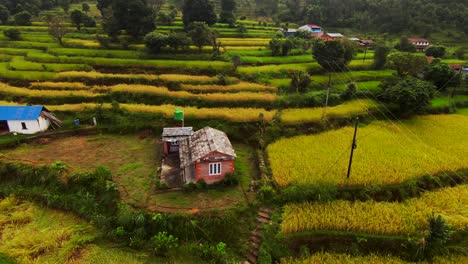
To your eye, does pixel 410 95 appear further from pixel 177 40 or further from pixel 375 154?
pixel 177 40

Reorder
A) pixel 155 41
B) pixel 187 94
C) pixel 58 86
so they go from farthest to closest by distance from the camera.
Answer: pixel 155 41 < pixel 58 86 < pixel 187 94

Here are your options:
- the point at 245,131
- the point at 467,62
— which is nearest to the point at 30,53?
the point at 245,131

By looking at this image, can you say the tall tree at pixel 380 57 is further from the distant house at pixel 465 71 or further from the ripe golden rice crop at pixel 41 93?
the ripe golden rice crop at pixel 41 93

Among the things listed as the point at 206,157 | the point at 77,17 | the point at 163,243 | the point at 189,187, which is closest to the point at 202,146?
the point at 206,157

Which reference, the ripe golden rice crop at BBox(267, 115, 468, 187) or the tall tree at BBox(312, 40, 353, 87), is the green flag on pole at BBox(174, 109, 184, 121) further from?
the tall tree at BBox(312, 40, 353, 87)

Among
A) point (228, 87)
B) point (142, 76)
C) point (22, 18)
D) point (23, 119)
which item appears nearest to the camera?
point (23, 119)

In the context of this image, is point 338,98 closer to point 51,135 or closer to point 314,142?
point 314,142
